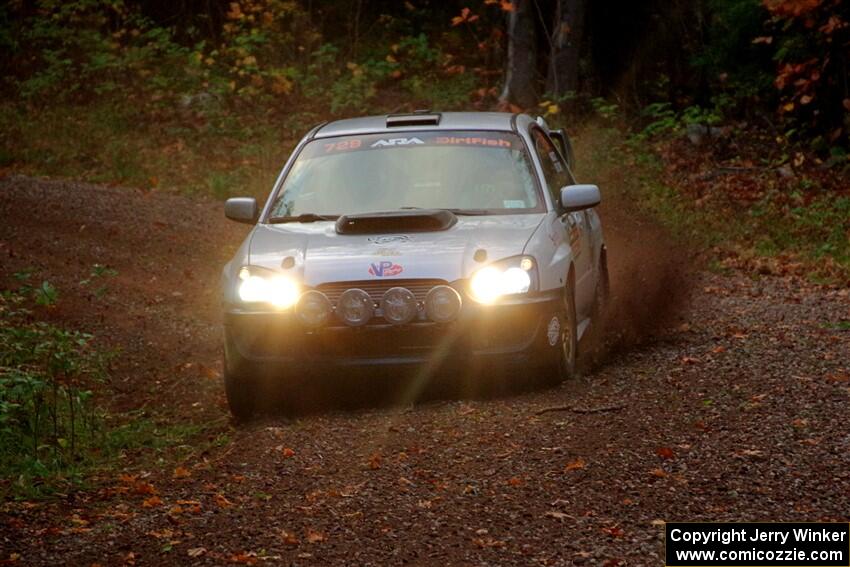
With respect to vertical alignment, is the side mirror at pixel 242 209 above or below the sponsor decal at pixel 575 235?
above

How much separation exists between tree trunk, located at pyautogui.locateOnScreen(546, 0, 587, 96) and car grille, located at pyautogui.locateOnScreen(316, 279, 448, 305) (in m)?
15.7

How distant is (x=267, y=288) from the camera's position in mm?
7988

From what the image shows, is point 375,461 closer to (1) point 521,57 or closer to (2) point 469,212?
(2) point 469,212

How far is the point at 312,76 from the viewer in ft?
84.0

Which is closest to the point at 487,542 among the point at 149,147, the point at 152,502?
the point at 152,502

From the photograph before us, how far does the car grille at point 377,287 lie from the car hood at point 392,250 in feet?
0.10

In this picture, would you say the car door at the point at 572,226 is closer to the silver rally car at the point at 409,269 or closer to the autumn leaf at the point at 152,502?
the silver rally car at the point at 409,269

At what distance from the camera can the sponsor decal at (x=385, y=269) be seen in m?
7.81

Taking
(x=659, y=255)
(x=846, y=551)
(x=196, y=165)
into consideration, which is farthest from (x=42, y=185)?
(x=846, y=551)

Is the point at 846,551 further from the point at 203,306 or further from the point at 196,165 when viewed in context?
the point at 196,165

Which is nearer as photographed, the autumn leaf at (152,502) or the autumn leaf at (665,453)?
the autumn leaf at (152,502)

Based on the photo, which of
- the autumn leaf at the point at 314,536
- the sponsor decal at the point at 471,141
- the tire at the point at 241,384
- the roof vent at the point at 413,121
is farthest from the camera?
the roof vent at the point at 413,121

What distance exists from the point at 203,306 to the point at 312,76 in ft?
43.3

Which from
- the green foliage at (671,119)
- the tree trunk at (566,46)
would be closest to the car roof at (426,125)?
the green foliage at (671,119)
